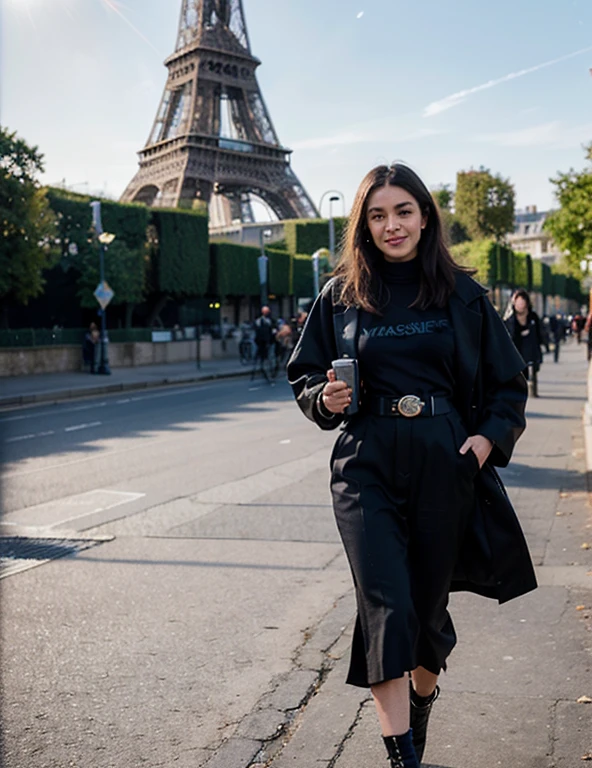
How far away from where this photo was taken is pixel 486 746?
3.08m

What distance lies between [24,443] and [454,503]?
10.4m

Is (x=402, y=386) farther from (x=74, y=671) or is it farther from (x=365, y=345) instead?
(x=74, y=671)

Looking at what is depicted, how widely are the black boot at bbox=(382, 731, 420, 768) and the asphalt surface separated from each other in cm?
37

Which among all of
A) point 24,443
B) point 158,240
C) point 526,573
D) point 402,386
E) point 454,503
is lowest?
point 24,443

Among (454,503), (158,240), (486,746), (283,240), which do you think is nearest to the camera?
(454,503)

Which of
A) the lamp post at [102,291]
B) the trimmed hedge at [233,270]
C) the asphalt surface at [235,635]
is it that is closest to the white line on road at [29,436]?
the asphalt surface at [235,635]

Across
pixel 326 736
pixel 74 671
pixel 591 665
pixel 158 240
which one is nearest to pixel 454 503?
pixel 326 736

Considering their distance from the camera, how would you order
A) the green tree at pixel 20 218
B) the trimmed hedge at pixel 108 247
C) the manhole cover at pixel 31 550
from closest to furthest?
1. the manhole cover at pixel 31 550
2. the green tree at pixel 20 218
3. the trimmed hedge at pixel 108 247

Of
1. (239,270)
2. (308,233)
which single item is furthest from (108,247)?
(308,233)

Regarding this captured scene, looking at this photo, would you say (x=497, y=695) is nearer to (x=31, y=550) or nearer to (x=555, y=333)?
(x=31, y=550)

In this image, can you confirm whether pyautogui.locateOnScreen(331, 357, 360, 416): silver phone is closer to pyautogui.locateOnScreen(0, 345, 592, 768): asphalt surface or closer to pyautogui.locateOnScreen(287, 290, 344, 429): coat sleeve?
pyautogui.locateOnScreen(287, 290, 344, 429): coat sleeve

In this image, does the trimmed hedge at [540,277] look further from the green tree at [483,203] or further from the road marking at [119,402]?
the road marking at [119,402]

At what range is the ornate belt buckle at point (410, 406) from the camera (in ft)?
8.92

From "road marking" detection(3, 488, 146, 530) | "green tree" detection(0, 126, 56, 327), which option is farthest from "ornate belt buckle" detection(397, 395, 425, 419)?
"green tree" detection(0, 126, 56, 327)
